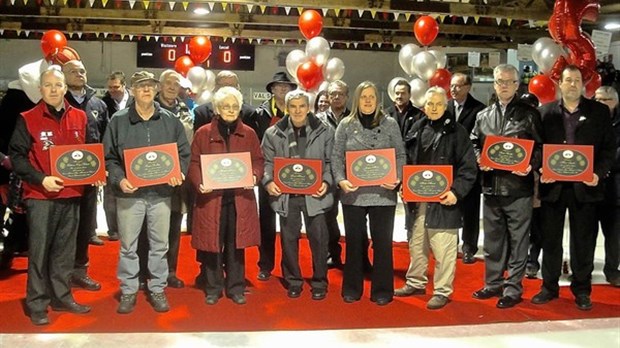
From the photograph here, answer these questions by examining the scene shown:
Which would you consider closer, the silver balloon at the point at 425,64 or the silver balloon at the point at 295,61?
the silver balloon at the point at 425,64

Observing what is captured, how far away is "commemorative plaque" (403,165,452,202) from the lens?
12.0 ft

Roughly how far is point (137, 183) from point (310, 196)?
3.42ft

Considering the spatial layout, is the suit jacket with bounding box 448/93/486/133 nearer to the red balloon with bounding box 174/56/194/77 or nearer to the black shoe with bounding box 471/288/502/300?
the black shoe with bounding box 471/288/502/300

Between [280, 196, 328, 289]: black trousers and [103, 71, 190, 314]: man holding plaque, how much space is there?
74 centimetres

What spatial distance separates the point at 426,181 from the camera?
3.68 metres

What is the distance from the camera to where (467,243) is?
5059 mm

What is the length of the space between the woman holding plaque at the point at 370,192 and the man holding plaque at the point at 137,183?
3.12 ft

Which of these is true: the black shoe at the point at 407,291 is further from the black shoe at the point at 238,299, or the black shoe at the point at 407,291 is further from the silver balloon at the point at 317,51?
the silver balloon at the point at 317,51

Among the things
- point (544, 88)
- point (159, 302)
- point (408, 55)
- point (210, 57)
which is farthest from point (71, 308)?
point (210, 57)

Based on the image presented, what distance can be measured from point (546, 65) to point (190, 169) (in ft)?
11.6

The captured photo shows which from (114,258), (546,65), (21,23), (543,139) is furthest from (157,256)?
(21,23)

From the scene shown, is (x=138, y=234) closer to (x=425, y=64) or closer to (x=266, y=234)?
(x=266, y=234)

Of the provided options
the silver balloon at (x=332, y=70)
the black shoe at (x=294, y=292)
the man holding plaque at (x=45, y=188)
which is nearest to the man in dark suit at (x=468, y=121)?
the black shoe at (x=294, y=292)

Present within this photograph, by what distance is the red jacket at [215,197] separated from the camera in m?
3.73
